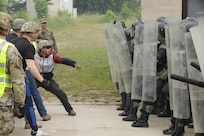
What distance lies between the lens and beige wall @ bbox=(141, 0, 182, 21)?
14.0m

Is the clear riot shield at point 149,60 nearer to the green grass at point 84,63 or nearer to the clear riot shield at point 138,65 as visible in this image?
the clear riot shield at point 138,65

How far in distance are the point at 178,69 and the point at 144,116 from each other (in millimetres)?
1461

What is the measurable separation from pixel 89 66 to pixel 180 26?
11089 millimetres

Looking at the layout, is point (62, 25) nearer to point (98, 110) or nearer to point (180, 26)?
point (98, 110)

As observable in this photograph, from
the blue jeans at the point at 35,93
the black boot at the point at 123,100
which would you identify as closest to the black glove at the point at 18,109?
the blue jeans at the point at 35,93

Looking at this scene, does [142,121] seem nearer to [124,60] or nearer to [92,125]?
[92,125]

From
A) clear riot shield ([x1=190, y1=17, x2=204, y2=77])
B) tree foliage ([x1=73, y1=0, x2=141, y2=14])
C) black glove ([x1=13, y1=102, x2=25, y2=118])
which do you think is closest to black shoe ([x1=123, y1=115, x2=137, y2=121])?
black glove ([x1=13, y1=102, x2=25, y2=118])

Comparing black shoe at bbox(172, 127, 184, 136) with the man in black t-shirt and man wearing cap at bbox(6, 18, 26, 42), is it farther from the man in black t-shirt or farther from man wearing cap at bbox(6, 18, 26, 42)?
man wearing cap at bbox(6, 18, 26, 42)

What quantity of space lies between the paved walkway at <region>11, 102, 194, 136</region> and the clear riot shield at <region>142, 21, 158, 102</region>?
0.58 m

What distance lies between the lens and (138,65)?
332 inches

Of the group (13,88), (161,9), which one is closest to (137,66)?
(13,88)

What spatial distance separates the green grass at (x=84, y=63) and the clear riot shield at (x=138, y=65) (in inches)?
123

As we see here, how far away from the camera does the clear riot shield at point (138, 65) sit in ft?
27.5

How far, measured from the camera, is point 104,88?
1305 centimetres
